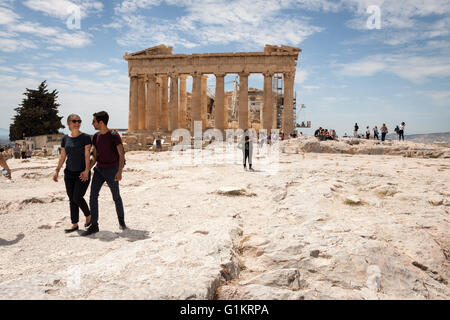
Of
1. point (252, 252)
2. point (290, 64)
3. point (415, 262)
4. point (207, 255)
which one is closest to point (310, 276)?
point (252, 252)

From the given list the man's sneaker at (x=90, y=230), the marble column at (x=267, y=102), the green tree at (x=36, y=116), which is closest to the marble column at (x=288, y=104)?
the marble column at (x=267, y=102)

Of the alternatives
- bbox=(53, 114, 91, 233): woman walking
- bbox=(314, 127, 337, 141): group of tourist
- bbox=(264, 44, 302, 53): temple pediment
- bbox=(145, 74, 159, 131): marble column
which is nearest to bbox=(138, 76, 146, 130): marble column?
bbox=(145, 74, 159, 131): marble column

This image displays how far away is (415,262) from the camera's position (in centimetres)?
313

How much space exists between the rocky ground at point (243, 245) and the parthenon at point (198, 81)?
958 inches

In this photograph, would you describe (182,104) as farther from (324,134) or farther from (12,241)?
(12,241)

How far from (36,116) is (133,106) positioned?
17960 mm

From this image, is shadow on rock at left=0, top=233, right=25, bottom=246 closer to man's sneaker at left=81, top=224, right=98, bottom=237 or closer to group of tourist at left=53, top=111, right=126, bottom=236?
group of tourist at left=53, top=111, right=126, bottom=236

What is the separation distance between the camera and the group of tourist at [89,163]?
14.9 ft

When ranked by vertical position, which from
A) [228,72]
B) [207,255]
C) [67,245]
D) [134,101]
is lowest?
[67,245]

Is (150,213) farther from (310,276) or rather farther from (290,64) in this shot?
(290,64)

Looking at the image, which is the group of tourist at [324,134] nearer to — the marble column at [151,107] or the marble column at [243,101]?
the marble column at [243,101]

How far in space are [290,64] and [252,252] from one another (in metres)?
29.0

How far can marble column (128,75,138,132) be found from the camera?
33.3m

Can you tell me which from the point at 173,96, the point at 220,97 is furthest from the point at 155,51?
the point at 220,97
